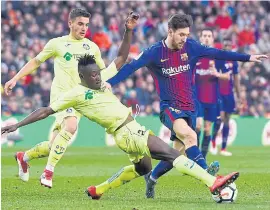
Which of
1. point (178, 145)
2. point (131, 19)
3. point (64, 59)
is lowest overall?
point (178, 145)

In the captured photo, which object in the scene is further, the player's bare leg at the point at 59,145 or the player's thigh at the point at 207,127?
the player's thigh at the point at 207,127

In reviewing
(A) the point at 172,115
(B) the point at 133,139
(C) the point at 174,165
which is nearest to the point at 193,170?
(C) the point at 174,165

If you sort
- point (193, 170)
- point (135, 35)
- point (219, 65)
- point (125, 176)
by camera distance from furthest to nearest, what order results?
point (135, 35)
point (219, 65)
point (125, 176)
point (193, 170)

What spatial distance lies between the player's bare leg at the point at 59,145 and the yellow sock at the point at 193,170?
2.16 meters

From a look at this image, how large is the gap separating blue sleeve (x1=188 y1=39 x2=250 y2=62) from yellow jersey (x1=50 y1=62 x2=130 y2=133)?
1243mm

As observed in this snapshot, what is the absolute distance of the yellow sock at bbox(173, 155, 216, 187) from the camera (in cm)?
928

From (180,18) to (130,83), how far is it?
49.5ft

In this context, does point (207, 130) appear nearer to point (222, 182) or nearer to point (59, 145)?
point (59, 145)

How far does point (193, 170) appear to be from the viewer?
9.38 meters

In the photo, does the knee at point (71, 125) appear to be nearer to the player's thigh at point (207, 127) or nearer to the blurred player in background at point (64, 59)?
the blurred player in background at point (64, 59)

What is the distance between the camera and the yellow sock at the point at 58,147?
11352mm

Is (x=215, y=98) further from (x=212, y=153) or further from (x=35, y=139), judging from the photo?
(x=35, y=139)

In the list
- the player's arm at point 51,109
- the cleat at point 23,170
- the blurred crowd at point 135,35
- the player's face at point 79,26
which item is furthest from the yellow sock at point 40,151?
the blurred crowd at point 135,35

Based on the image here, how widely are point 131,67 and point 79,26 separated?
83.2 inches
